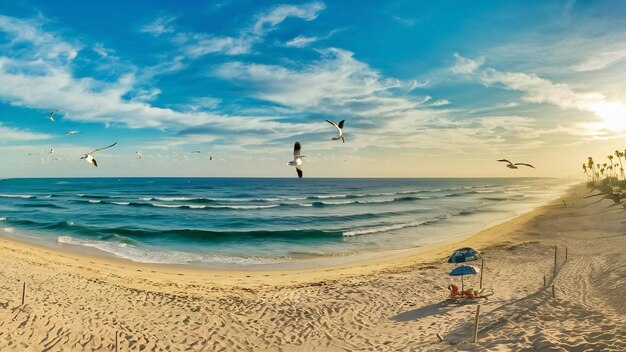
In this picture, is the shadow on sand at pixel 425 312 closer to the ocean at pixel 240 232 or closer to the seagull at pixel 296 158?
the seagull at pixel 296 158

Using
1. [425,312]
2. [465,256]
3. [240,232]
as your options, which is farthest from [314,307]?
[240,232]

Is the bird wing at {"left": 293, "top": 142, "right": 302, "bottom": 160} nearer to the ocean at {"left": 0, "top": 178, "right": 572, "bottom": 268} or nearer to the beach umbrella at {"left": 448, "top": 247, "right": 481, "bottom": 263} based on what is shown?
the beach umbrella at {"left": 448, "top": 247, "right": 481, "bottom": 263}

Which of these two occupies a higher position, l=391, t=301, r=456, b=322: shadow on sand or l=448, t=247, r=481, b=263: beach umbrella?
l=448, t=247, r=481, b=263: beach umbrella

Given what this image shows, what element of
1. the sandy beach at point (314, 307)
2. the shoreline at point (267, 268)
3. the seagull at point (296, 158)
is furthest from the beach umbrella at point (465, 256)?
the seagull at point (296, 158)

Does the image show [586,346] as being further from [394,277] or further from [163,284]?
[163,284]

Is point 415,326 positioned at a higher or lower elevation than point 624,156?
lower

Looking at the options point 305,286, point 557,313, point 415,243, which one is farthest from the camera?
point 415,243

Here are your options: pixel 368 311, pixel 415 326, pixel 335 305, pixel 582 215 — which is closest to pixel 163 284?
pixel 335 305

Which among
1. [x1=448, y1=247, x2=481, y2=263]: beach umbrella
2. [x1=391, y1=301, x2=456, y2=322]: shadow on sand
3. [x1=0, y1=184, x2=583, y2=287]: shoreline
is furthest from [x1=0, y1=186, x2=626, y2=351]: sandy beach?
[x1=448, y1=247, x2=481, y2=263]: beach umbrella
